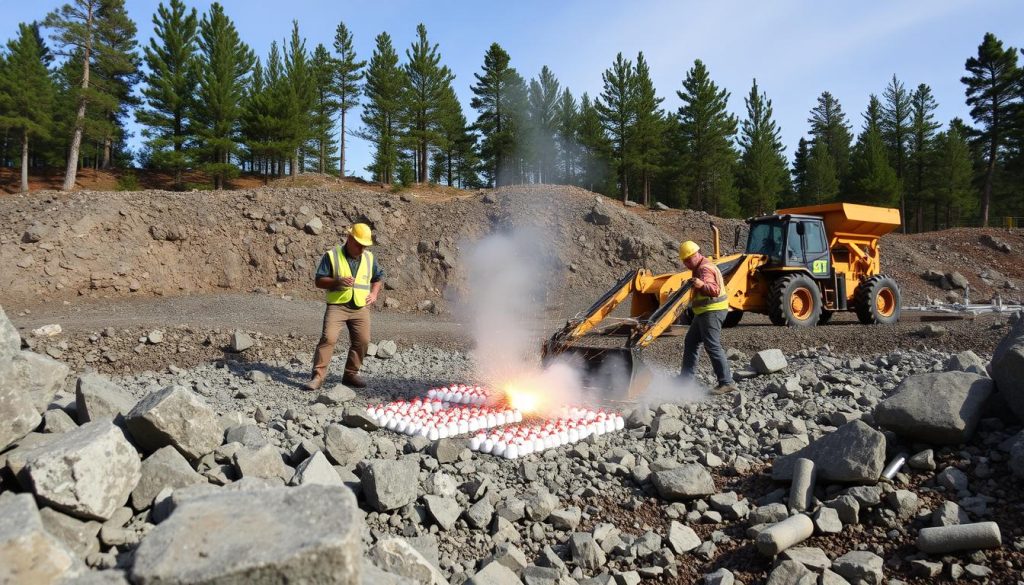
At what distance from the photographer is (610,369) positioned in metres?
7.55

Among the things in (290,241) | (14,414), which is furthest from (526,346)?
(290,241)

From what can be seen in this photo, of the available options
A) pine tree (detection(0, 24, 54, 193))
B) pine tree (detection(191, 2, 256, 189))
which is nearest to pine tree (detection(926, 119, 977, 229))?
pine tree (detection(191, 2, 256, 189))

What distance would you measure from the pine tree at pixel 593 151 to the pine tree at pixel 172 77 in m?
23.3

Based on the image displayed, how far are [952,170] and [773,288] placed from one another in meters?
43.0

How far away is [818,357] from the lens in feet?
30.2

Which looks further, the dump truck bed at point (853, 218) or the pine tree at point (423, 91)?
the pine tree at point (423, 91)

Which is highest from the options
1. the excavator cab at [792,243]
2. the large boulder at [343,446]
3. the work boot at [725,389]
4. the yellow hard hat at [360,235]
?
the excavator cab at [792,243]

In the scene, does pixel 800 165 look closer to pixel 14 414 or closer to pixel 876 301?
pixel 876 301

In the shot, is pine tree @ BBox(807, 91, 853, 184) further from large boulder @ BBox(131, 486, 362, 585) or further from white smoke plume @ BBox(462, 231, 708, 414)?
large boulder @ BBox(131, 486, 362, 585)

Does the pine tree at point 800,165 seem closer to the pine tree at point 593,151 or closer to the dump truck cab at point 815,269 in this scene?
the pine tree at point 593,151

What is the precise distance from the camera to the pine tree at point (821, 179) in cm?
4541

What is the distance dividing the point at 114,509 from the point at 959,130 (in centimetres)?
5681

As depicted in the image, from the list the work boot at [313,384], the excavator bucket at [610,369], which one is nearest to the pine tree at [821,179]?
the excavator bucket at [610,369]

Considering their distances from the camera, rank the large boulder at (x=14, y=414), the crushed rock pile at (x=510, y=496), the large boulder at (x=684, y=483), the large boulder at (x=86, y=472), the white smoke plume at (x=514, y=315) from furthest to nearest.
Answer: the white smoke plume at (x=514, y=315) → the large boulder at (x=684, y=483) → the large boulder at (x=14, y=414) → the large boulder at (x=86, y=472) → the crushed rock pile at (x=510, y=496)
